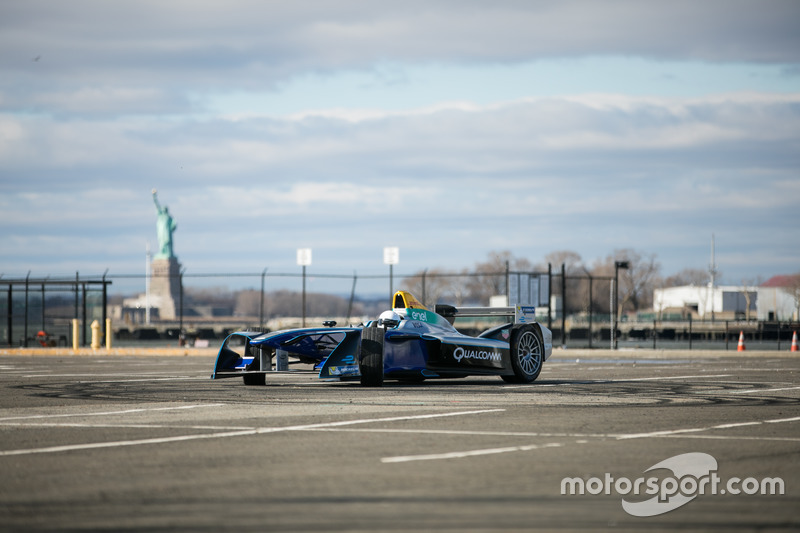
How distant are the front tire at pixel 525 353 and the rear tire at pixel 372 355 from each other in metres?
2.58

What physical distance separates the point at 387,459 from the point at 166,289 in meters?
146

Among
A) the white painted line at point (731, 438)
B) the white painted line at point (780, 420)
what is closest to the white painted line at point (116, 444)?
the white painted line at point (731, 438)

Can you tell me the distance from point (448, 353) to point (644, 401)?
427 cm

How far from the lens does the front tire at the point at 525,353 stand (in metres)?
17.8

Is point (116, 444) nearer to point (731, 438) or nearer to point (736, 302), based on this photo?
point (731, 438)

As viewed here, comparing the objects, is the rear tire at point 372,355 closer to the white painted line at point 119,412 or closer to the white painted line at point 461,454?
the white painted line at point 119,412

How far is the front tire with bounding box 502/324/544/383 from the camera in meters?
17.8

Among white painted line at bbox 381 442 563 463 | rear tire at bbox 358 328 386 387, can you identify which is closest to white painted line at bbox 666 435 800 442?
white painted line at bbox 381 442 563 463

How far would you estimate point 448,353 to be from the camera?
17234 mm

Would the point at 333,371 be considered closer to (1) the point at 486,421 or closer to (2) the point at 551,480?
(1) the point at 486,421

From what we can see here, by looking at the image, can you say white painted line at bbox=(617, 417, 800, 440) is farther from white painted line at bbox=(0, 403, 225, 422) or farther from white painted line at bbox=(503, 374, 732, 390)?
white painted line at bbox=(503, 374, 732, 390)

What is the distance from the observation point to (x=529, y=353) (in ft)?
59.8

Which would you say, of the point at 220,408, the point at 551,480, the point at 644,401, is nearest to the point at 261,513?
the point at 551,480

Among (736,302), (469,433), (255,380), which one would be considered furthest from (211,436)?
(736,302)
